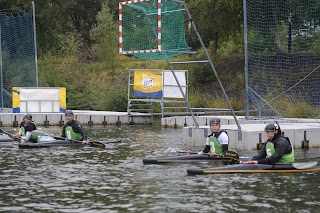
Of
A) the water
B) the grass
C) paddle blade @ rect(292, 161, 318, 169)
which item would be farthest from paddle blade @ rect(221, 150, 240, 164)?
the grass

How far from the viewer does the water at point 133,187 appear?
14578 mm

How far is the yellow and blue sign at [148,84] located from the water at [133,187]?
1402 centimetres

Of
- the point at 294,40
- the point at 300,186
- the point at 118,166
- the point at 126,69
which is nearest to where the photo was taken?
the point at 300,186

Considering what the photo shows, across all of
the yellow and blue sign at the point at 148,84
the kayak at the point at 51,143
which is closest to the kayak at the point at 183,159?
the kayak at the point at 51,143

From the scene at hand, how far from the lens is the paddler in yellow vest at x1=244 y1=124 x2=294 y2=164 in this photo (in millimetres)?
18500

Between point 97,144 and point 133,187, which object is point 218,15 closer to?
point 97,144

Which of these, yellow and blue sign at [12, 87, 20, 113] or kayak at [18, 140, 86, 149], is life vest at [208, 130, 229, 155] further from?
yellow and blue sign at [12, 87, 20, 113]

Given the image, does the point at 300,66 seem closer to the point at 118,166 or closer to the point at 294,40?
the point at 294,40

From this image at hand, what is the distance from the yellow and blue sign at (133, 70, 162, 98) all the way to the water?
14.0m

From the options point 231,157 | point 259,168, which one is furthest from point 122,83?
point 259,168

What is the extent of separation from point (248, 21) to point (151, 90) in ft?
→ 24.9

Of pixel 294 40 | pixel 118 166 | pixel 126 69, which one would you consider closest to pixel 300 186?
pixel 118 166

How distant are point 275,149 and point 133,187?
389 centimetres

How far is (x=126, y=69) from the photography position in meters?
53.0
